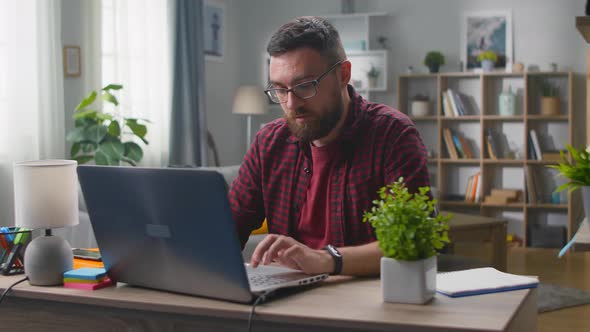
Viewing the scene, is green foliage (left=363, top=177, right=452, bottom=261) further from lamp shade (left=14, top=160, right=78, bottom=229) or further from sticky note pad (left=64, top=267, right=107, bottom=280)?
lamp shade (left=14, top=160, right=78, bottom=229)

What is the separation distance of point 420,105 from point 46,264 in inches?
212

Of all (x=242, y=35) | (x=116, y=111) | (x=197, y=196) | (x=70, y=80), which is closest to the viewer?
(x=197, y=196)

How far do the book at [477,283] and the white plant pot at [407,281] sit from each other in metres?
0.07

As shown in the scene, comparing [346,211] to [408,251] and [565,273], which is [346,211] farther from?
[565,273]

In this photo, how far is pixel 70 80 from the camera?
198 inches

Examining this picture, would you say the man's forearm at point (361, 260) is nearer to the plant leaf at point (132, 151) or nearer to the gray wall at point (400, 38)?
the plant leaf at point (132, 151)

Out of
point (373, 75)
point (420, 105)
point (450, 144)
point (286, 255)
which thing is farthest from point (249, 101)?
point (286, 255)

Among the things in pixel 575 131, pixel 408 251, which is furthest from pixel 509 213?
pixel 408 251

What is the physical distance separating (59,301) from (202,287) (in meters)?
0.36

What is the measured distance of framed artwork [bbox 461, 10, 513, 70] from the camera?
265 inches

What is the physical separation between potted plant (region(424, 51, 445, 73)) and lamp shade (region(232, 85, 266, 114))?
1442 mm

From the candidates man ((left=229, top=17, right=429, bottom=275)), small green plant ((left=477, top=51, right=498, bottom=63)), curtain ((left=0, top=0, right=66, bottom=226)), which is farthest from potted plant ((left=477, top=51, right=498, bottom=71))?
man ((left=229, top=17, right=429, bottom=275))

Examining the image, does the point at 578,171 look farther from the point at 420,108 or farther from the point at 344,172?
the point at 420,108

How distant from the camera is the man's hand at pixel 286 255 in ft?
5.41
